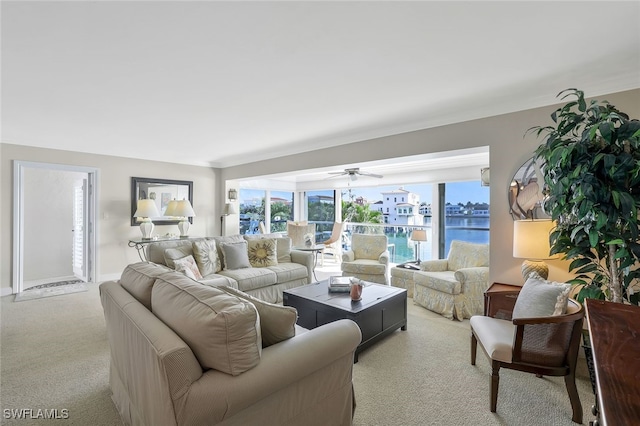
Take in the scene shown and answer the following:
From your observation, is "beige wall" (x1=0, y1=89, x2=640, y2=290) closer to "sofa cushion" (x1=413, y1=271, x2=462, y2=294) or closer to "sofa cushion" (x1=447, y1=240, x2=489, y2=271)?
"sofa cushion" (x1=413, y1=271, x2=462, y2=294)

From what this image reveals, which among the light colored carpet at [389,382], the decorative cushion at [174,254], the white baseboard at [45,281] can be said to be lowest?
the light colored carpet at [389,382]

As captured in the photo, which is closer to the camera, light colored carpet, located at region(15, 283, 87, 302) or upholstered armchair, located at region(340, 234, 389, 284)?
light colored carpet, located at region(15, 283, 87, 302)

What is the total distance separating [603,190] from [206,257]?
377 cm

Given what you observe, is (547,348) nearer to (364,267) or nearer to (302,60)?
(302,60)

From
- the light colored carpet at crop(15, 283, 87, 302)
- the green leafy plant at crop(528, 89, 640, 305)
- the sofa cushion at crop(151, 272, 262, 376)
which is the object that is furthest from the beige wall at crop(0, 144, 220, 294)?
the green leafy plant at crop(528, 89, 640, 305)

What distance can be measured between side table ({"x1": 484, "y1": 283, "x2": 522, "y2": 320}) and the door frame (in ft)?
19.3

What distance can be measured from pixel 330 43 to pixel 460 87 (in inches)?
53.4

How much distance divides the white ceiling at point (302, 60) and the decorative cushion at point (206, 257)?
5.08 feet

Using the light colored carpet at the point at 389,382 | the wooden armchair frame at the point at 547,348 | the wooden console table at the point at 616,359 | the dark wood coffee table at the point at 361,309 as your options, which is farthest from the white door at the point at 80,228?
the wooden console table at the point at 616,359

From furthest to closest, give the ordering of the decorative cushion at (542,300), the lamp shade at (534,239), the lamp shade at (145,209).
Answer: the lamp shade at (145,209), the lamp shade at (534,239), the decorative cushion at (542,300)

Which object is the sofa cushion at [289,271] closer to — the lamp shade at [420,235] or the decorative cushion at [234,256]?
the decorative cushion at [234,256]

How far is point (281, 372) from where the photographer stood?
1293 millimetres

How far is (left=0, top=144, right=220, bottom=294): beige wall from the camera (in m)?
4.32

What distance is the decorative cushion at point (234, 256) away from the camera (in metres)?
4.00
